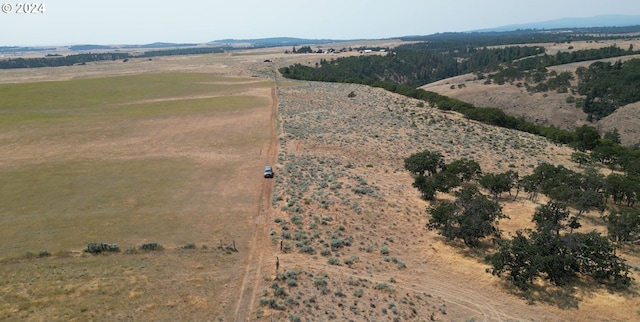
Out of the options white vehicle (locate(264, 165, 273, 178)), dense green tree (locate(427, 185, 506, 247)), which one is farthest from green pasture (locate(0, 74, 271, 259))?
dense green tree (locate(427, 185, 506, 247))

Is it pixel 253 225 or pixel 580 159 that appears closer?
pixel 253 225

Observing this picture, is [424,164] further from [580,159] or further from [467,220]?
[580,159]

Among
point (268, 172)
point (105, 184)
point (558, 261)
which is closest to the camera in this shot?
point (558, 261)

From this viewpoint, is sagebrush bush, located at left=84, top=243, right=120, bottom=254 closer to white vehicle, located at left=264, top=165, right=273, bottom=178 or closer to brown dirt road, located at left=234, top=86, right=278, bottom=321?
brown dirt road, located at left=234, top=86, right=278, bottom=321

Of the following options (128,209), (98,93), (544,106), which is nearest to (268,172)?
(128,209)

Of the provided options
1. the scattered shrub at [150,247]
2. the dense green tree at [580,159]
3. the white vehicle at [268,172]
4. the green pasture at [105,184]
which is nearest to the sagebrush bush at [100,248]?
the green pasture at [105,184]

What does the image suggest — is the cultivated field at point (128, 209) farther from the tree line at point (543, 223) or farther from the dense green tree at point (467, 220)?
the tree line at point (543, 223)
